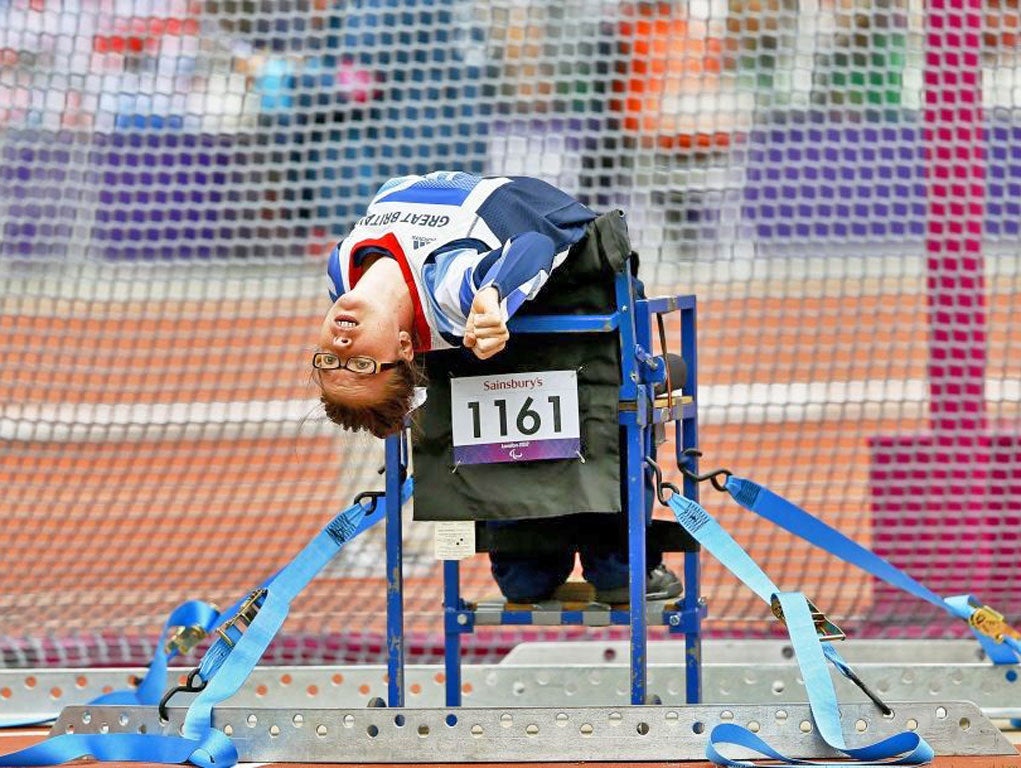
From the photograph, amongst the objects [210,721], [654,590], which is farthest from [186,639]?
[654,590]

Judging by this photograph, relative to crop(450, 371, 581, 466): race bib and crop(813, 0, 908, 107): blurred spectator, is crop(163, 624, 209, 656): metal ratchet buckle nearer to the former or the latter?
crop(450, 371, 581, 466): race bib

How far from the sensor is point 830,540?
18.4 ft

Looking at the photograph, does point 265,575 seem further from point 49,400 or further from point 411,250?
point 411,250

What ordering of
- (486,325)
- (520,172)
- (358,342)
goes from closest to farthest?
1. (486,325)
2. (358,342)
3. (520,172)

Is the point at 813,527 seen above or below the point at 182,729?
above

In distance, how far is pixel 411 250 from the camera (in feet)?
16.4

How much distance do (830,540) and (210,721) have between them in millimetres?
1827

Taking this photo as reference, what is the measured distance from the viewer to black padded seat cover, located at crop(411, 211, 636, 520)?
5.13 meters

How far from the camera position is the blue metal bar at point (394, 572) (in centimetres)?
535

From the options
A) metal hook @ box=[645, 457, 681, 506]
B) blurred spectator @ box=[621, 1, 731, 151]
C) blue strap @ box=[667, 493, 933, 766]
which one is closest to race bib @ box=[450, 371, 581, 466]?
metal hook @ box=[645, 457, 681, 506]

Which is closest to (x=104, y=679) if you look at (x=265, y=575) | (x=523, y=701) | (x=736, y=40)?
(x=523, y=701)

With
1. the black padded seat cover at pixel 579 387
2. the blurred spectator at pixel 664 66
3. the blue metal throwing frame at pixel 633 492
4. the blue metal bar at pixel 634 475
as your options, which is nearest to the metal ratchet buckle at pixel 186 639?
the blue metal throwing frame at pixel 633 492

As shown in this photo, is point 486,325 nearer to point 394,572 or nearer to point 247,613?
point 394,572

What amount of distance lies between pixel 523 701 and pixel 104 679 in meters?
1.43
